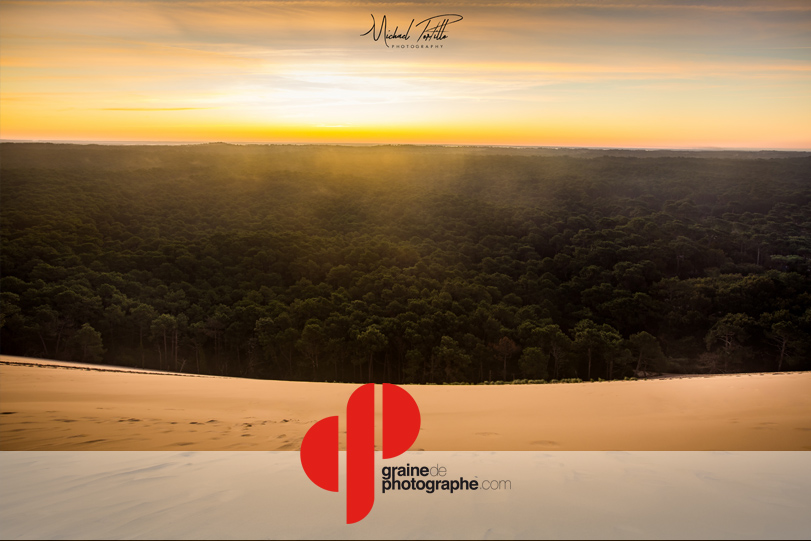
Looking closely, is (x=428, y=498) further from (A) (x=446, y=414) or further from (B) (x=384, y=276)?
(B) (x=384, y=276)

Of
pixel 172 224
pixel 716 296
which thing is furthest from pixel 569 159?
pixel 172 224

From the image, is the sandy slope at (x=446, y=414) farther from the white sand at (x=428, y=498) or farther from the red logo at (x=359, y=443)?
the white sand at (x=428, y=498)

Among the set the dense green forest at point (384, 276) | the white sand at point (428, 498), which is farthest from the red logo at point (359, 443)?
the dense green forest at point (384, 276)

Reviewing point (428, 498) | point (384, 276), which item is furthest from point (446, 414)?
point (384, 276)

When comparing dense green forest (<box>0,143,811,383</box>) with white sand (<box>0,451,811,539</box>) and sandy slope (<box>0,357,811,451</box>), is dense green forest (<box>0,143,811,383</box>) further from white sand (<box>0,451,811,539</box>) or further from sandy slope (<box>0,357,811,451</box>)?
white sand (<box>0,451,811,539</box>)

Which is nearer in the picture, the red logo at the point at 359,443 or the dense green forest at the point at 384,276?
the red logo at the point at 359,443

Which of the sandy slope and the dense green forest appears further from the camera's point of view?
the dense green forest

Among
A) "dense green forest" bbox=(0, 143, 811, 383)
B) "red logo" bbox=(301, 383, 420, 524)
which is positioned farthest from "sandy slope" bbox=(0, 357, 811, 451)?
"dense green forest" bbox=(0, 143, 811, 383)
